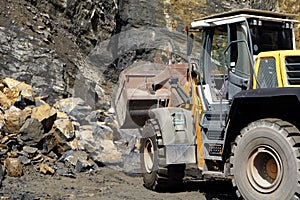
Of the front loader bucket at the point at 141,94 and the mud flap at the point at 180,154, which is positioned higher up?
the front loader bucket at the point at 141,94

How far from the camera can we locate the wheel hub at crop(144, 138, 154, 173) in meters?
6.11

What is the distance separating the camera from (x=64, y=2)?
12180 millimetres

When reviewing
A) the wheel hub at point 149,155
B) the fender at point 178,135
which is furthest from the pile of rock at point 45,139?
the fender at point 178,135

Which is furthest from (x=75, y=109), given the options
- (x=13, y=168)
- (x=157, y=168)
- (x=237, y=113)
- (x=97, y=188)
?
(x=237, y=113)

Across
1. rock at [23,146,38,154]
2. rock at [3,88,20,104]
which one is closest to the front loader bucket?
rock at [23,146,38,154]

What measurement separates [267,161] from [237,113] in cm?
63

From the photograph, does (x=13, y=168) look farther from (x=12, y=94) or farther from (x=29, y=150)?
(x=12, y=94)

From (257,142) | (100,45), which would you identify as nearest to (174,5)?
(100,45)

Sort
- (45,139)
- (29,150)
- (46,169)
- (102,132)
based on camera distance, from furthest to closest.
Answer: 1. (102,132)
2. (45,139)
3. (29,150)
4. (46,169)

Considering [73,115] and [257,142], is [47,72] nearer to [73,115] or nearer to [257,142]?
[73,115]

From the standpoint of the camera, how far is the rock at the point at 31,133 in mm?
6746

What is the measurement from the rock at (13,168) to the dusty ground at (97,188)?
0.31 ft

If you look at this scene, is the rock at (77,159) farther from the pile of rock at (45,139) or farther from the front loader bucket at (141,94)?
the front loader bucket at (141,94)

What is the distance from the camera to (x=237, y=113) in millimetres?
4594
